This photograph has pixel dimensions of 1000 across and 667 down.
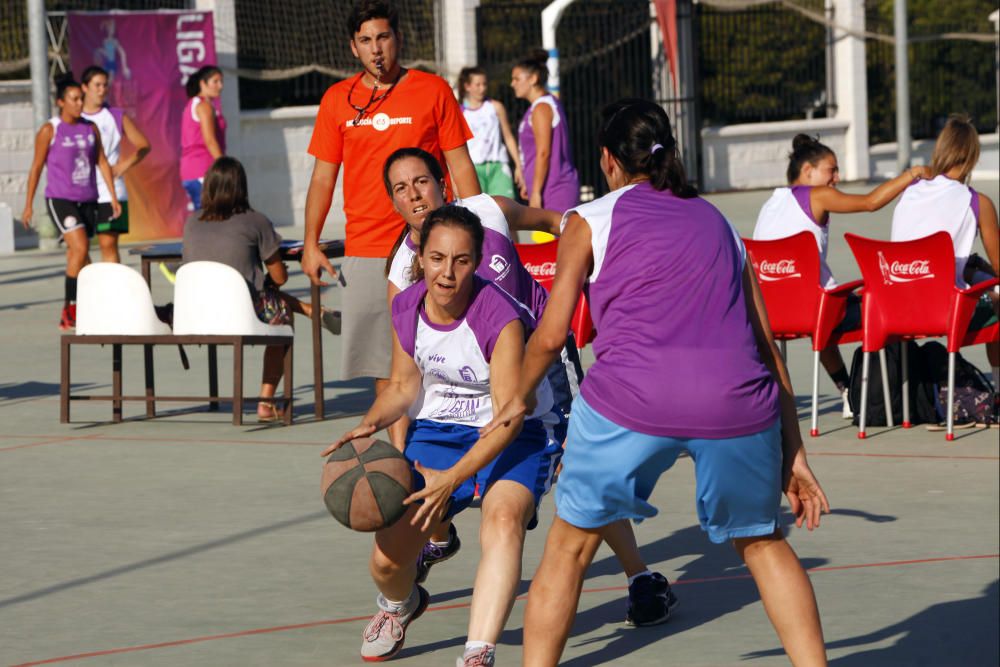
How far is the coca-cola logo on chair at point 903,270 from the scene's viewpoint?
8.94 meters

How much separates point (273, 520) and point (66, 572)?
1.07m

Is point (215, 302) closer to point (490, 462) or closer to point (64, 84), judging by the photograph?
point (490, 462)

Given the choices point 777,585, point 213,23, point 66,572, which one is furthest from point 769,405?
point 213,23

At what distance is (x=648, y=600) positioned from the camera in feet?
18.8

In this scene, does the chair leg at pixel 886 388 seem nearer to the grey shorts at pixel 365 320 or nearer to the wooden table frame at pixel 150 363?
the grey shorts at pixel 365 320

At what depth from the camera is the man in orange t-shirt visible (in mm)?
7504

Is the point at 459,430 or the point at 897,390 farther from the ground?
the point at 459,430

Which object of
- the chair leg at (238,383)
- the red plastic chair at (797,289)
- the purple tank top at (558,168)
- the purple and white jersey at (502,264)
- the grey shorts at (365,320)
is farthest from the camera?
the purple tank top at (558,168)

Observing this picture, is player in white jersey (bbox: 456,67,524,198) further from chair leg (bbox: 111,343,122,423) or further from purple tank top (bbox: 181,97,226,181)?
chair leg (bbox: 111,343,122,423)

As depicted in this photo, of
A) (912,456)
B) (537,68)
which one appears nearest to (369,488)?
(912,456)

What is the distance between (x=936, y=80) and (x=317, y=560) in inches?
1114

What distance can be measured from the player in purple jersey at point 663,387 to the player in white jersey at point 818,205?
462cm

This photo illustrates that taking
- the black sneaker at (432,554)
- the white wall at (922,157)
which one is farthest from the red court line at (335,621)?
the white wall at (922,157)

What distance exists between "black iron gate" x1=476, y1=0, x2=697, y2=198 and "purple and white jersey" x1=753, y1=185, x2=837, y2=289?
17277 mm
